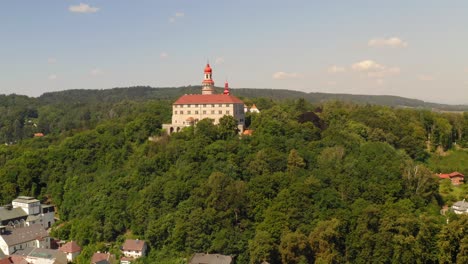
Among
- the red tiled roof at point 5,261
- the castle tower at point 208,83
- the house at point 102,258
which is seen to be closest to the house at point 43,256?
the red tiled roof at point 5,261

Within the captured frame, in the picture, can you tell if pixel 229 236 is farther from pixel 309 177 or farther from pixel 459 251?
pixel 459 251

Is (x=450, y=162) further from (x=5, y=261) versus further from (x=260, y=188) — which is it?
(x=5, y=261)

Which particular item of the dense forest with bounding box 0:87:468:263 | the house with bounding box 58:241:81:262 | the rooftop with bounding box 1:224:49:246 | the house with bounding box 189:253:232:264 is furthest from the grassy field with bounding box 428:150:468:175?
the rooftop with bounding box 1:224:49:246

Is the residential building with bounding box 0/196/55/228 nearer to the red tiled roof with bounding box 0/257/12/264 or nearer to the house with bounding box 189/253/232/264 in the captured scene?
the red tiled roof with bounding box 0/257/12/264

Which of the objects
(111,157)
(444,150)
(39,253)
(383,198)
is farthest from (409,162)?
(39,253)

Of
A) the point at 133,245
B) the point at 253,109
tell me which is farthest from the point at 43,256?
the point at 253,109

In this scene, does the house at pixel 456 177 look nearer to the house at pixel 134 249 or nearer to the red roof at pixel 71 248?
the house at pixel 134 249
